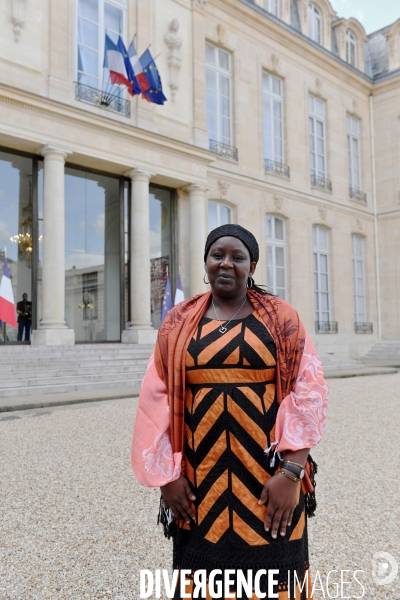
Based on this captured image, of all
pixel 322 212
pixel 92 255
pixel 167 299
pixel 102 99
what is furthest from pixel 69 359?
pixel 322 212

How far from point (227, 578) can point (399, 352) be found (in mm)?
17931

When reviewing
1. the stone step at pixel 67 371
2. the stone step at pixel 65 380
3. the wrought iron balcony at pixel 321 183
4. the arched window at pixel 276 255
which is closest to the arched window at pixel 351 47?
the wrought iron balcony at pixel 321 183

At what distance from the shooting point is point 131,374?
9516mm

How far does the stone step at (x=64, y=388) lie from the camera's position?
25.3 ft

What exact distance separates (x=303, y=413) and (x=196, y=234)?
1207cm

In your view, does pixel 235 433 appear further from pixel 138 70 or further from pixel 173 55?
pixel 173 55

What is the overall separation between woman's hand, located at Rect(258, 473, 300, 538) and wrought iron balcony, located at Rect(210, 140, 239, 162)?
551 inches

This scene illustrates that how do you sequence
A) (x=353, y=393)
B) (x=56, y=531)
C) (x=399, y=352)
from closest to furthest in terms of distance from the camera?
(x=56, y=531), (x=353, y=393), (x=399, y=352)

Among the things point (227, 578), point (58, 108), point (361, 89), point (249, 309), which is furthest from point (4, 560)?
point (361, 89)

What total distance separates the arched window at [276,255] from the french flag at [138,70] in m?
6.28

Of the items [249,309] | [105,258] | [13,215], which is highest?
[13,215]

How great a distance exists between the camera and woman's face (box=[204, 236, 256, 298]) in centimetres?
163

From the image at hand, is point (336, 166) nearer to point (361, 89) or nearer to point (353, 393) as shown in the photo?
point (361, 89)

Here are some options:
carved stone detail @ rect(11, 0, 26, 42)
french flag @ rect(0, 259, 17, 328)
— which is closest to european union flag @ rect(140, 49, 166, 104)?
carved stone detail @ rect(11, 0, 26, 42)
